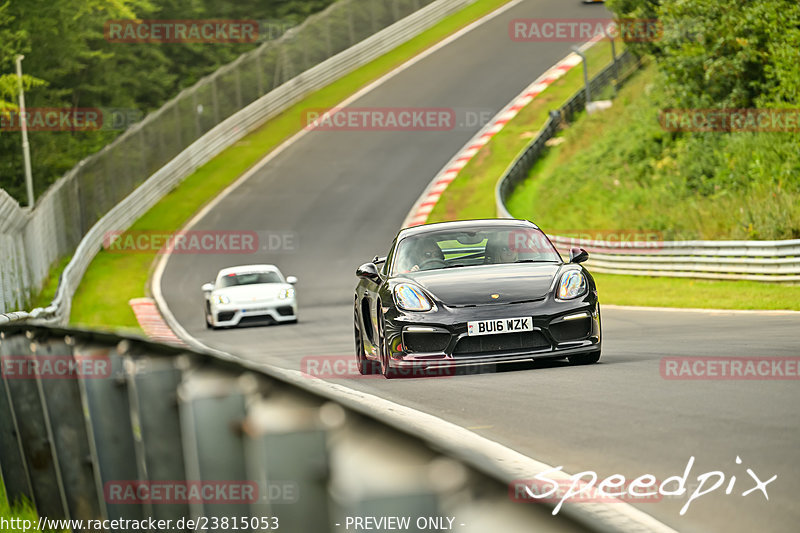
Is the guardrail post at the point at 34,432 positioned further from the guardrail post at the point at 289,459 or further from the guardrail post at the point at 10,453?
the guardrail post at the point at 289,459

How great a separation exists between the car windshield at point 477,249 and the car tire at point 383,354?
2.60 feet

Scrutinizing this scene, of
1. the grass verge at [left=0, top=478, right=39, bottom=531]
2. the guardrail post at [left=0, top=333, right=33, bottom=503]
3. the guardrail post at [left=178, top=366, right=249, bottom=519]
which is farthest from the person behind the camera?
the guardrail post at [left=0, top=333, right=33, bottom=503]

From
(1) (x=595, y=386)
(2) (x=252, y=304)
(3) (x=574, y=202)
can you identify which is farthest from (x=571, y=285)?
(3) (x=574, y=202)

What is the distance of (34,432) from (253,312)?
53.1 feet

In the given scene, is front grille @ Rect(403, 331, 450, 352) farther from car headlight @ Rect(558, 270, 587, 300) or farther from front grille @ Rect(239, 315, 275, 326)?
front grille @ Rect(239, 315, 275, 326)

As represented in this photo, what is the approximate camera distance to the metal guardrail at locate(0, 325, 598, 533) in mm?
2490

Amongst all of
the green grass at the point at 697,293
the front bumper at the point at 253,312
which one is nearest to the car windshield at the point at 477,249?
the green grass at the point at 697,293

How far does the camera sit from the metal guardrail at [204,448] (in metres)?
2.49

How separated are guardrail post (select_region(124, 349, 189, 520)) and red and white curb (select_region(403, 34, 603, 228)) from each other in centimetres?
3130

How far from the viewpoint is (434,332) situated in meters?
9.86

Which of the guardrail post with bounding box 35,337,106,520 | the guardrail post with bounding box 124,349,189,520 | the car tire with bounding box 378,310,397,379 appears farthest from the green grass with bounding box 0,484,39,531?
the car tire with bounding box 378,310,397,379

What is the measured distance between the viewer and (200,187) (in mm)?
43188

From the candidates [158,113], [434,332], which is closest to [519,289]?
[434,332]

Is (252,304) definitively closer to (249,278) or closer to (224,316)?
(224,316)
